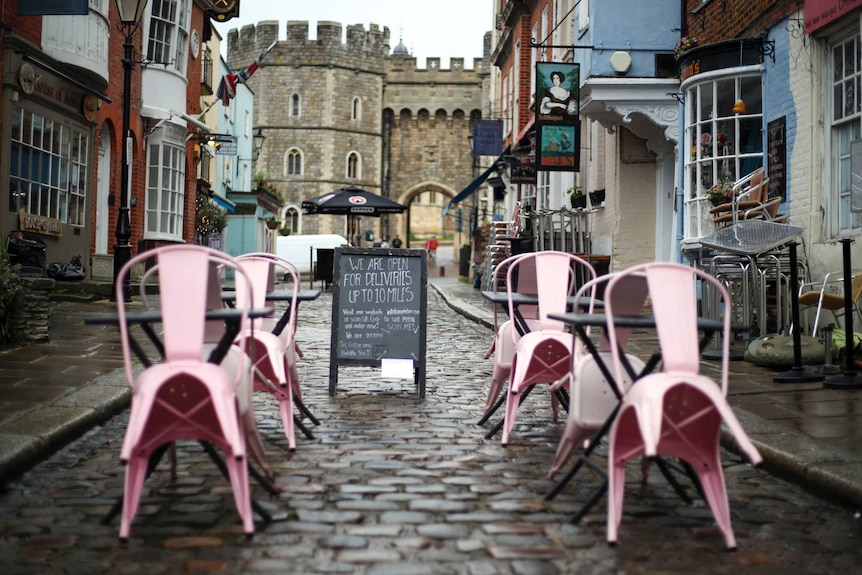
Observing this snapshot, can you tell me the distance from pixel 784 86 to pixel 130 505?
8810 mm

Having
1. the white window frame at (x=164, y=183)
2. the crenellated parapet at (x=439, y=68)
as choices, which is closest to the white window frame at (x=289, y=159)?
the crenellated parapet at (x=439, y=68)

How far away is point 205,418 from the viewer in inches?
144

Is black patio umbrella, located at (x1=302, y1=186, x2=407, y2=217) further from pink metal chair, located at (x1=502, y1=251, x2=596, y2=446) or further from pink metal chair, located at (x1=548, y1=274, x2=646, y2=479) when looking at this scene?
pink metal chair, located at (x1=548, y1=274, x2=646, y2=479)

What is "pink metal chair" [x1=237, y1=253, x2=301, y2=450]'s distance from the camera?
16.7 feet

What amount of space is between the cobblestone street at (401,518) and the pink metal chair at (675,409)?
21cm

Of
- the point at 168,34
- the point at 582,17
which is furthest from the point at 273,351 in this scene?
the point at 168,34

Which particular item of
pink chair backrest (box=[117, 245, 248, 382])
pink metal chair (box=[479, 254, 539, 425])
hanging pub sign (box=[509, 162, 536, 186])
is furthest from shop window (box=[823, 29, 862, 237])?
hanging pub sign (box=[509, 162, 536, 186])

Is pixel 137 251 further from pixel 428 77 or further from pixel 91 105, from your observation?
pixel 428 77

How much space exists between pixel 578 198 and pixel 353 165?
41042mm

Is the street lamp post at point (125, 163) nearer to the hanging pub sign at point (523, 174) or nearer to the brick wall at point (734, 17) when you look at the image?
the brick wall at point (734, 17)

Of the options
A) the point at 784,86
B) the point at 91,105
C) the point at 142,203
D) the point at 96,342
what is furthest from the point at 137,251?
the point at 784,86

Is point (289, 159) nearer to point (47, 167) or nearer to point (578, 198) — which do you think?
point (578, 198)

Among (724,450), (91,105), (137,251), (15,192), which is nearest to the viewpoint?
(724,450)

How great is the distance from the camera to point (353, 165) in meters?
59.2
